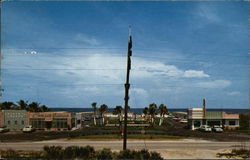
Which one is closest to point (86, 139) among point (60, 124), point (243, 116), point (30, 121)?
point (60, 124)

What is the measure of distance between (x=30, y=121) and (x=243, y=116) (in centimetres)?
5495

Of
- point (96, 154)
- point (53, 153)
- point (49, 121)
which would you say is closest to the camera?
point (96, 154)

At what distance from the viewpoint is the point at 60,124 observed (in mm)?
65312

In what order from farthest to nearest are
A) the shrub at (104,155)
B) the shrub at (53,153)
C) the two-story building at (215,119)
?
the two-story building at (215,119), the shrub at (53,153), the shrub at (104,155)

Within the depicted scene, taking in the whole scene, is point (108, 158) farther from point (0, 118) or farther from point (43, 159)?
point (0, 118)

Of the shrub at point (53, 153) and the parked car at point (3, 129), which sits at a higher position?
the shrub at point (53, 153)

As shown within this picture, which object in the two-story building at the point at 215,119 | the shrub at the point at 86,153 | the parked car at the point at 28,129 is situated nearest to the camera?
the shrub at the point at 86,153

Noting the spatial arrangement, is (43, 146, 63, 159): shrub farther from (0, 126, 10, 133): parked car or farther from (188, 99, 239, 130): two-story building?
(188, 99, 239, 130): two-story building

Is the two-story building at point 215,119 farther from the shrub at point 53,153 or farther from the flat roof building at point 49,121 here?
the shrub at point 53,153

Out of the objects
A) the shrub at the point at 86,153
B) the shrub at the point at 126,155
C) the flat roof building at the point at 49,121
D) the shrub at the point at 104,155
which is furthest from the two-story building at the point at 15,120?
the shrub at the point at 126,155

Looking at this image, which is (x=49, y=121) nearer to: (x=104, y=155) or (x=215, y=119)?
(x=215, y=119)

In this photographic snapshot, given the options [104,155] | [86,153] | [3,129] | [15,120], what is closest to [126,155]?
[104,155]

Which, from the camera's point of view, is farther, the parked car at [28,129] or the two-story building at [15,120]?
the two-story building at [15,120]

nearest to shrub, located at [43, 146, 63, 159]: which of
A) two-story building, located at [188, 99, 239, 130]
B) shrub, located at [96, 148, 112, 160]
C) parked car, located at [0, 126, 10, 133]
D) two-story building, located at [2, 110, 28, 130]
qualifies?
shrub, located at [96, 148, 112, 160]
